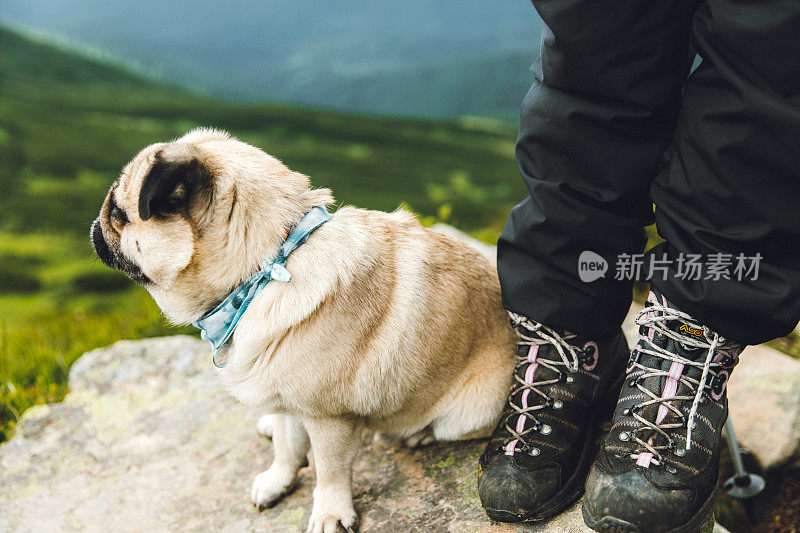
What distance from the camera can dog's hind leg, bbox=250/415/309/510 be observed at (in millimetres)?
2076

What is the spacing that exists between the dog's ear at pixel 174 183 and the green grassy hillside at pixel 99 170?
0.41 meters

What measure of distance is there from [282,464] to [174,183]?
107cm

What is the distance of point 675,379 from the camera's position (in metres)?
1.67

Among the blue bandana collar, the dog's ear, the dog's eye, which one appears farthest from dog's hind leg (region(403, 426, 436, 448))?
the dog's eye

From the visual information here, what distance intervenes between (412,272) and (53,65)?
44.4 ft

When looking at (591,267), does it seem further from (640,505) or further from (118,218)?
(118,218)

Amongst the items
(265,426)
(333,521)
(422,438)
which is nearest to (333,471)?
(333,521)

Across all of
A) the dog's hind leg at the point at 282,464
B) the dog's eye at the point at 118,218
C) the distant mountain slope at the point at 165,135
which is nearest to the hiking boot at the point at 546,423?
the dog's hind leg at the point at 282,464

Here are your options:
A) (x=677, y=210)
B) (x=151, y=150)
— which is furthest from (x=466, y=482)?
(x=151, y=150)

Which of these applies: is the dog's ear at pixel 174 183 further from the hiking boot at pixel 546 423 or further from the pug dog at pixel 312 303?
the hiking boot at pixel 546 423

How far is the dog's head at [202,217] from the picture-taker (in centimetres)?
176

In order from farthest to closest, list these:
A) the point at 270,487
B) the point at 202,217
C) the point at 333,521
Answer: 1. the point at 270,487
2. the point at 333,521
3. the point at 202,217

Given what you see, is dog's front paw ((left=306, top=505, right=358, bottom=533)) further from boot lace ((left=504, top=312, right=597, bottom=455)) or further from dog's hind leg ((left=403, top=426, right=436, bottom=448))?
boot lace ((left=504, top=312, right=597, bottom=455))

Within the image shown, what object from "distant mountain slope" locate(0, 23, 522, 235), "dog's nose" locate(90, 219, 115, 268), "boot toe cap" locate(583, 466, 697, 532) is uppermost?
"dog's nose" locate(90, 219, 115, 268)
